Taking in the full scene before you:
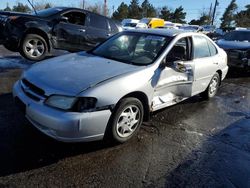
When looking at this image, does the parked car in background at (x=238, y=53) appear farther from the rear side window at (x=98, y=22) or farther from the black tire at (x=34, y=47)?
the black tire at (x=34, y=47)

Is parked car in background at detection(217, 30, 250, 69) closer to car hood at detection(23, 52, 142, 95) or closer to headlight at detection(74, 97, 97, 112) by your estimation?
car hood at detection(23, 52, 142, 95)

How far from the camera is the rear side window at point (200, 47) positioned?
17.9 ft

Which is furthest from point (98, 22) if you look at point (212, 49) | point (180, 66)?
point (180, 66)

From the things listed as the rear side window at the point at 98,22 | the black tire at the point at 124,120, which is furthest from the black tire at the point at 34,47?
the black tire at the point at 124,120

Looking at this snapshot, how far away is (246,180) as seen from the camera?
3.38 m

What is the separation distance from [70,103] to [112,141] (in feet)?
2.78

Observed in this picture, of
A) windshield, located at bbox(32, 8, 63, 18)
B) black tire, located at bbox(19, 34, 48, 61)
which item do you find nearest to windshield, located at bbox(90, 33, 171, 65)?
black tire, located at bbox(19, 34, 48, 61)

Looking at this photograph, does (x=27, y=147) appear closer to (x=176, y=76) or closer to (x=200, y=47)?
(x=176, y=76)

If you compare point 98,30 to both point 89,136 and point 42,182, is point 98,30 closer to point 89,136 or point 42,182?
point 89,136

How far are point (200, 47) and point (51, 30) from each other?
4586 mm

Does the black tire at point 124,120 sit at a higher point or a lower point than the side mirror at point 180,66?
lower

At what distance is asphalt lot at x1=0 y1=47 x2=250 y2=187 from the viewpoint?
10.4 ft

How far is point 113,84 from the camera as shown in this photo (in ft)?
12.0

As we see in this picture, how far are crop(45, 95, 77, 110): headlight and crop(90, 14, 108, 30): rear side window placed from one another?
6.22 meters
